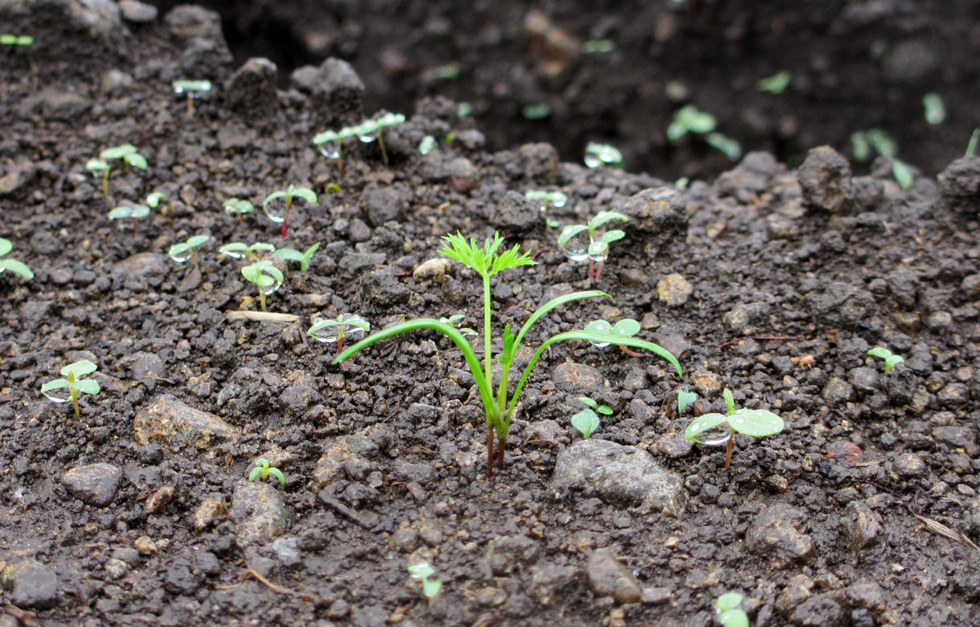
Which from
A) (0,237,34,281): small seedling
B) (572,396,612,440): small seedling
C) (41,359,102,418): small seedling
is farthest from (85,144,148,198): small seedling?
(572,396,612,440): small seedling

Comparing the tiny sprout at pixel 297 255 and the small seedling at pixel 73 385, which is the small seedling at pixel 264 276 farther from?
the small seedling at pixel 73 385

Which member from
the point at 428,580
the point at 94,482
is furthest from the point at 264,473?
the point at 428,580

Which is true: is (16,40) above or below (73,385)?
above

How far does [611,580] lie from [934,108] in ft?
11.9

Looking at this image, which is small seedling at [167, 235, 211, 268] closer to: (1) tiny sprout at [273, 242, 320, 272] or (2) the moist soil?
(2) the moist soil

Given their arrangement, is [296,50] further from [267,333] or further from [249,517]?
[249,517]

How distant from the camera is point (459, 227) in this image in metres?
2.44

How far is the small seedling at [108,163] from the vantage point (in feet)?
8.36

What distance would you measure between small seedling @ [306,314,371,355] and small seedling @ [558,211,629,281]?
0.61m

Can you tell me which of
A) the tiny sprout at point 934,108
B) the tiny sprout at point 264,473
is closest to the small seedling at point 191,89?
the tiny sprout at point 264,473

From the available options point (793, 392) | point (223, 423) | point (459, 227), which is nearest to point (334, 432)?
point (223, 423)

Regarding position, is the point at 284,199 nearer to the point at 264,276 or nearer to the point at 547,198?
the point at 264,276

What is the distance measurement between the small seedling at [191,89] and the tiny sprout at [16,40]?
593 mm

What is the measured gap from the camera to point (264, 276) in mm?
2059
